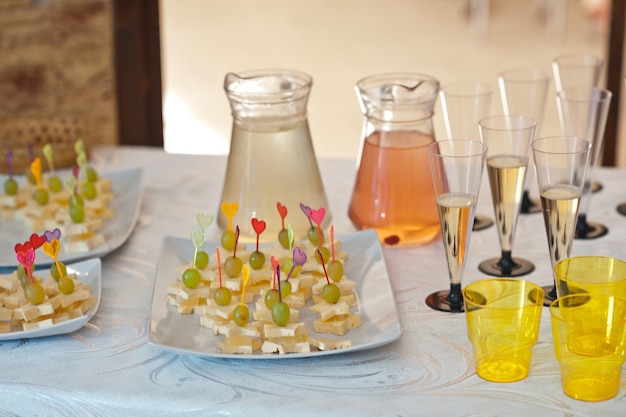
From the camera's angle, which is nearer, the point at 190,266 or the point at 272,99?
the point at 190,266

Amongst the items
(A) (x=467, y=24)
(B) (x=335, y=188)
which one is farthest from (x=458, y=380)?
(A) (x=467, y=24)

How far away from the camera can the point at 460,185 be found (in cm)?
109

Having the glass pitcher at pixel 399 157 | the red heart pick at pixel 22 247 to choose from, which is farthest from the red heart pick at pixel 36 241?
the glass pitcher at pixel 399 157

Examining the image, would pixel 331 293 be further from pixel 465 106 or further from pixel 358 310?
pixel 465 106

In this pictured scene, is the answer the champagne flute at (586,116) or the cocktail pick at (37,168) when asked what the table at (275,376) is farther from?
the cocktail pick at (37,168)

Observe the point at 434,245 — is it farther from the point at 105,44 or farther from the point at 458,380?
the point at 105,44

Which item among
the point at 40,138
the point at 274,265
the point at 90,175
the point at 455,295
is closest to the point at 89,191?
the point at 90,175

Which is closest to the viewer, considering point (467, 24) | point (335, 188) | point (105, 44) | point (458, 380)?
point (458, 380)

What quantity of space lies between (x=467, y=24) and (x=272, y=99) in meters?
4.25

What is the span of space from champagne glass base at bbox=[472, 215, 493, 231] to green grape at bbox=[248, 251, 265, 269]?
1.19ft

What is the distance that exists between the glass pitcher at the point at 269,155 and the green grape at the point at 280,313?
0.31 m

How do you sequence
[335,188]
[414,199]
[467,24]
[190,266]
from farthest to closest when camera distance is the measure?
[467,24], [335,188], [414,199], [190,266]

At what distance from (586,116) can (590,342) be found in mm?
479

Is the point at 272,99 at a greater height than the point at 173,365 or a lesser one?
greater
